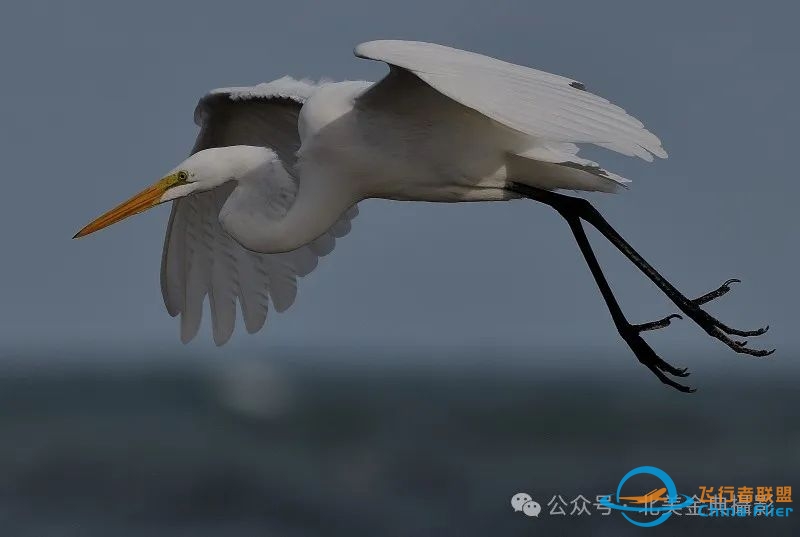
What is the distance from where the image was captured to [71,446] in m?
32.4

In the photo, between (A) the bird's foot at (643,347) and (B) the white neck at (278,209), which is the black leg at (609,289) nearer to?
(A) the bird's foot at (643,347)

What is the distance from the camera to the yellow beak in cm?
727

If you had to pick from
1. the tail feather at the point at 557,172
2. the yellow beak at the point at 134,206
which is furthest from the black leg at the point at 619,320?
the yellow beak at the point at 134,206

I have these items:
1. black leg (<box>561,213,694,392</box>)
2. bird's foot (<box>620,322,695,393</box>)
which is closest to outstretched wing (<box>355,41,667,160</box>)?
black leg (<box>561,213,694,392</box>)

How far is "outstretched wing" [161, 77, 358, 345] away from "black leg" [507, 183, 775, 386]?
152 cm

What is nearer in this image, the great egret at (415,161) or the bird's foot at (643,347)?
the great egret at (415,161)

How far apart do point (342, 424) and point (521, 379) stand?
3459cm

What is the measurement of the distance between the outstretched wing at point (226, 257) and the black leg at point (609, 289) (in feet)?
4.99

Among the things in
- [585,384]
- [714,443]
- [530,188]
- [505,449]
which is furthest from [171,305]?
[585,384]

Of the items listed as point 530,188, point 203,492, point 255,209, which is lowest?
point 255,209

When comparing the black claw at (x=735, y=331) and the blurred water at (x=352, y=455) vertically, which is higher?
the blurred water at (x=352, y=455)

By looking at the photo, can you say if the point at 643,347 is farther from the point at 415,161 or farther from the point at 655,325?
the point at 415,161

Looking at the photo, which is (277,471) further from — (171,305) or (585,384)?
(585,384)

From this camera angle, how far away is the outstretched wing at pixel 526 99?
19.0ft
